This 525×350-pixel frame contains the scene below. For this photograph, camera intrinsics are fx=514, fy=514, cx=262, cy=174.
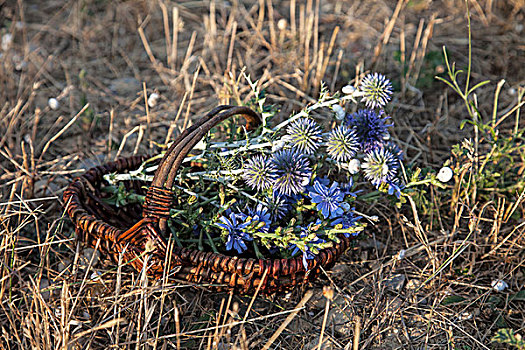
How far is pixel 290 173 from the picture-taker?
144 centimetres

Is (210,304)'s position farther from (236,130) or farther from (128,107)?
(128,107)

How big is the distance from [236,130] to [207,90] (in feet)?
3.11

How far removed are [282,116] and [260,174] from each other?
927 mm

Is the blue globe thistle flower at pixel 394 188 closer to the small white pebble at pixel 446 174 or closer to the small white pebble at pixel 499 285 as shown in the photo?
the small white pebble at pixel 446 174

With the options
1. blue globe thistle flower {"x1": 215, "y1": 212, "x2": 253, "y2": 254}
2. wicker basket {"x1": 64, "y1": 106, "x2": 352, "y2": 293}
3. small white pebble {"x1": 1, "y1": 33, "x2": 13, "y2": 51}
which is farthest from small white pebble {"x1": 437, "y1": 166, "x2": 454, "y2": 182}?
small white pebble {"x1": 1, "y1": 33, "x2": 13, "y2": 51}

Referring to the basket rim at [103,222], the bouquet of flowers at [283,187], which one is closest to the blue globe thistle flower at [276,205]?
the bouquet of flowers at [283,187]

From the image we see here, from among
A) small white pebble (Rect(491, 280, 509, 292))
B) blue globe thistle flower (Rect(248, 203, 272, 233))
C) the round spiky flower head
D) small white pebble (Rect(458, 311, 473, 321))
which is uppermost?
the round spiky flower head

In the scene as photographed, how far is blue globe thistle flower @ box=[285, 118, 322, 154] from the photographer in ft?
4.83

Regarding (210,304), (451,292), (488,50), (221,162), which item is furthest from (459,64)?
(210,304)

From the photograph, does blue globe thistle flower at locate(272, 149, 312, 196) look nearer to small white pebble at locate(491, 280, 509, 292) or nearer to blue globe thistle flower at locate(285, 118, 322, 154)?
blue globe thistle flower at locate(285, 118, 322, 154)

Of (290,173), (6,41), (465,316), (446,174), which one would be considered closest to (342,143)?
(290,173)

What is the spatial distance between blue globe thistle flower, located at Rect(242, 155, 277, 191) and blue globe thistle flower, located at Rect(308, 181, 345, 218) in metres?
0.12

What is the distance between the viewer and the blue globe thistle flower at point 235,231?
4.69ft

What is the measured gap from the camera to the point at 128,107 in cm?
249
